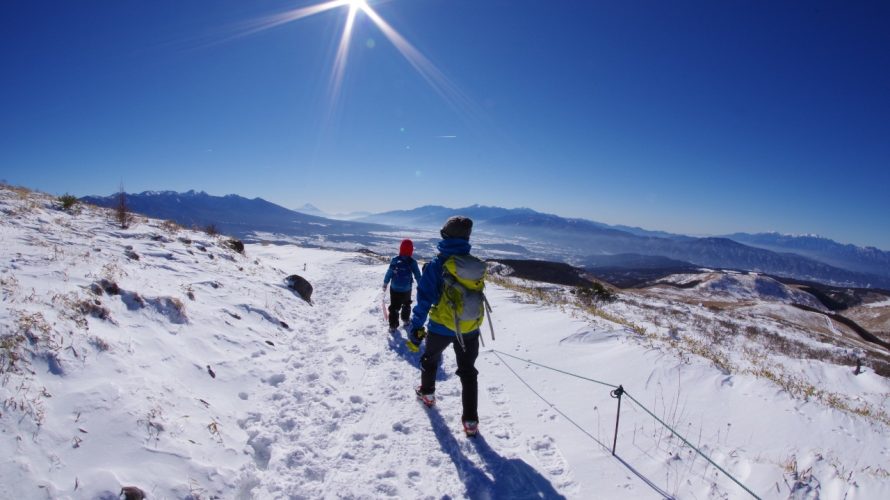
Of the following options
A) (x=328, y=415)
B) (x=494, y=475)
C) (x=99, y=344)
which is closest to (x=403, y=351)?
(x=328, y=415)

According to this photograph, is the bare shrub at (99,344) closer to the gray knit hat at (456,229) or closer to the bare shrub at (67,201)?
the gray knit hat at (456,229)

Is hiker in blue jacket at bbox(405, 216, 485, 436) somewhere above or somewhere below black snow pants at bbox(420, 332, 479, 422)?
above

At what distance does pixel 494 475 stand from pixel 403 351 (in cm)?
405

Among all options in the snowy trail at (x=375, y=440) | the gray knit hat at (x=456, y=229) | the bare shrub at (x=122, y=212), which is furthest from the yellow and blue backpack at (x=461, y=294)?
the bare shrub at (x=122, y=212)

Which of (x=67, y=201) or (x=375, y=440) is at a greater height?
(x=67, y=201)

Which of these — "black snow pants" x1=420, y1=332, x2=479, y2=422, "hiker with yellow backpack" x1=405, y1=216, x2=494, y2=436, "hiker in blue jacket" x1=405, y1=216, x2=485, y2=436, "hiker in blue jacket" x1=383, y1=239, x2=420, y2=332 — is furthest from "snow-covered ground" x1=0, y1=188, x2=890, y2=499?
"hiker in blue jacket" x1=383, y1=239, x2=420, y2=332

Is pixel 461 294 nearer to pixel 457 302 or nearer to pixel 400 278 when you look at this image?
pixel 457 302

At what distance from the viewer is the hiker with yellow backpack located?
475cm

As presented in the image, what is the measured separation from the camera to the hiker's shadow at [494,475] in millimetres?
3992

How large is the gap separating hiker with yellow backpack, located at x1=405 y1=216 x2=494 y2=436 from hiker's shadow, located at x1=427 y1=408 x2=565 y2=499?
32 cm

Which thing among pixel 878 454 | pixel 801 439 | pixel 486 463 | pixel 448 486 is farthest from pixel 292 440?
pixel 878 454

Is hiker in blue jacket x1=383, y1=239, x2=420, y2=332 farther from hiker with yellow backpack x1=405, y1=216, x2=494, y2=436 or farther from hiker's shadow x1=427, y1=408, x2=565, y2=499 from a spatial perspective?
hiker's shadow x1=427, y1=408, x2=565, y2=499

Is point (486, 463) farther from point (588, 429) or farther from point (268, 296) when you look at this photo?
point (268, 296)

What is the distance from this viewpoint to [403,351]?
8023 millimetres
